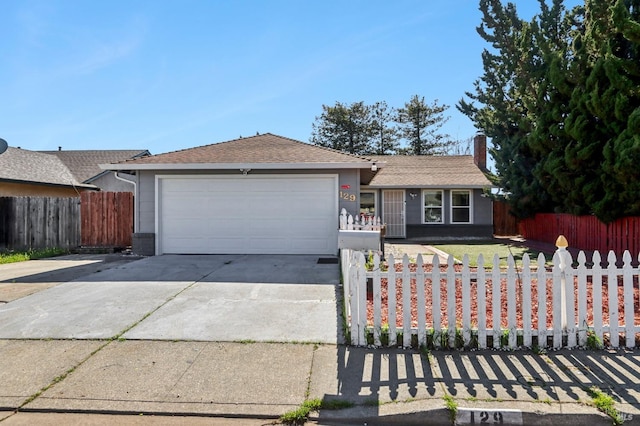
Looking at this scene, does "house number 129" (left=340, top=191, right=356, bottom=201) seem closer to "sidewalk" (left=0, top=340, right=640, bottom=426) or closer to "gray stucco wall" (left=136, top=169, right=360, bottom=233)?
"gray stucco wall" (left=136, top=169, right=360, bottom=233)

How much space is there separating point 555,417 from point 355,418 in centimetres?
148

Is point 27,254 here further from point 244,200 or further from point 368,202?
point 368,202

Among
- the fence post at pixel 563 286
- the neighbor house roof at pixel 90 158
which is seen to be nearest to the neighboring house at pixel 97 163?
the neighbor house roof at pixel 90 158

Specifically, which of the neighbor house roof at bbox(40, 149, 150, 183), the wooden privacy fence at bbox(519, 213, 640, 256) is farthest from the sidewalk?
the neighbor house roof at bbox(40, 149, 150, 183)

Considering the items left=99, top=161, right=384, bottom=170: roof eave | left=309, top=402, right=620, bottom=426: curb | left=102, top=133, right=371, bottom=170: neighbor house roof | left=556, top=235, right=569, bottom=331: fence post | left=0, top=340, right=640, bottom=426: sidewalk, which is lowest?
left=309, top=402, right=620, bottom=426: curb

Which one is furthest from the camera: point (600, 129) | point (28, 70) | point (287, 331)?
point (28, 70)

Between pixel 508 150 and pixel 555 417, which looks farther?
pixel 508 150

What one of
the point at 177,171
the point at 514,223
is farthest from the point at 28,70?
the point at 514,223

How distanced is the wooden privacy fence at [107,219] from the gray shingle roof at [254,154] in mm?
2100

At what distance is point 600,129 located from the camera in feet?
34.7

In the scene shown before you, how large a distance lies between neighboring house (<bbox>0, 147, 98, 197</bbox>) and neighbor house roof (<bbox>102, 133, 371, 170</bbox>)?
7.97m

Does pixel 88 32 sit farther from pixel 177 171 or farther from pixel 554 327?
pixel 554 327

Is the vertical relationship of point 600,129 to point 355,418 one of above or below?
above

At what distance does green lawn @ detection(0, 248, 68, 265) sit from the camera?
34.6ft
